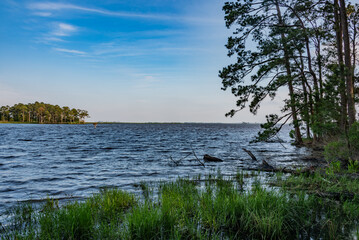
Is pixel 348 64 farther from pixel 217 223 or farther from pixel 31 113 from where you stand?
pixel 31 113

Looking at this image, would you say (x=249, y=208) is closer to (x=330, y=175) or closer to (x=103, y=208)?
(x=103, y=208)

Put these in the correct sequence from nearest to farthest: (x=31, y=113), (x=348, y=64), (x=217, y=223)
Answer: (x=217, y=223) < (x=348, y=64) < (x=31, y=113)

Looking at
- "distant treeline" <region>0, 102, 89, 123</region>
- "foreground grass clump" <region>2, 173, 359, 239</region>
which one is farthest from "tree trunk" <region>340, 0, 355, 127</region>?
"distant treeline" <region>0, 102, 89, 123</region>

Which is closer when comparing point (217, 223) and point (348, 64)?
point (217, 223)

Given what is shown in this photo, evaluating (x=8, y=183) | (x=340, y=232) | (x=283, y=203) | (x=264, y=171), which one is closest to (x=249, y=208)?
(x=283, y=203)

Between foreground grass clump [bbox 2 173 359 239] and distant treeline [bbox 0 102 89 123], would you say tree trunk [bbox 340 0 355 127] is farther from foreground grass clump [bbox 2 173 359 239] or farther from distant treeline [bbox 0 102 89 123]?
distant treeline [bbox 0 102 89 123]

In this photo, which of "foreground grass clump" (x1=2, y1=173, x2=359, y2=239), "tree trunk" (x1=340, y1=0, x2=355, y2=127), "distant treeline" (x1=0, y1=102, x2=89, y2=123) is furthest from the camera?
"distant treeline" (x1=0, y1=102, x2=89, y2=123)

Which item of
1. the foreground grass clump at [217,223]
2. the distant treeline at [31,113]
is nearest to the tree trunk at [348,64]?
the foreground grass clump at [217,223]

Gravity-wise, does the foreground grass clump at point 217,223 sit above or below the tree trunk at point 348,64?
below

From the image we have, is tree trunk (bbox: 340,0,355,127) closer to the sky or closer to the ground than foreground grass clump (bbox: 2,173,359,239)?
closer to the sky

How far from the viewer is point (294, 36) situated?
15.4m

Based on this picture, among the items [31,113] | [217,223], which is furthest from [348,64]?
[31,113]

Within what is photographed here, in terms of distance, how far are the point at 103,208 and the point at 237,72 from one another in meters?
13.3

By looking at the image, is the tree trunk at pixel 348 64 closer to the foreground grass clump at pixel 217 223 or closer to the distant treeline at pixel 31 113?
the foreground grass clump at pixel 217 223
